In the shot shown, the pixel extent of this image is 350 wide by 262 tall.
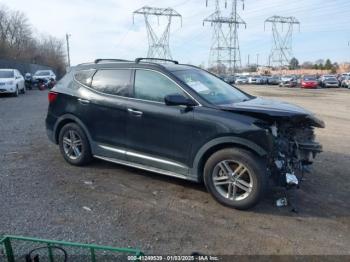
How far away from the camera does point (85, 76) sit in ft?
21.6

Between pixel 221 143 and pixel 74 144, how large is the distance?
2.83 meters

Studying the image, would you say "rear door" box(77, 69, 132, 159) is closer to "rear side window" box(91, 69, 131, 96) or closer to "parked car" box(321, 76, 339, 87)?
"rear side window" box(91, 69, 131, 96)

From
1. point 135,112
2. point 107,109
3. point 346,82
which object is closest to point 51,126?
point 107,109

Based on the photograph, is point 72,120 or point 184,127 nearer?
point 184,127

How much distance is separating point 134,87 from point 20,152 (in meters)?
3.25

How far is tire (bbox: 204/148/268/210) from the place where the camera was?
471cm

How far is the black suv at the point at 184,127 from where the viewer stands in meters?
4.80

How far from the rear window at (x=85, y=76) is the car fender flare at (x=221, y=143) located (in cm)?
246

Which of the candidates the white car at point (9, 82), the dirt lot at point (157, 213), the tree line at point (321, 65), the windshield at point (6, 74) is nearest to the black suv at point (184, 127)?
the dirt lot at point (157, 213)

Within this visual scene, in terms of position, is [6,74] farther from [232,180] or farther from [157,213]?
[232,180]

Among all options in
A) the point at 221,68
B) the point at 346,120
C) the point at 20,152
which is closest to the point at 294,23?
the point at 221,68

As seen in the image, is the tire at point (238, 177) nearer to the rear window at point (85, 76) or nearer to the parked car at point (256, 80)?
the rear window at point (85, 76)

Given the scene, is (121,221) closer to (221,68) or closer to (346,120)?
(346,120)

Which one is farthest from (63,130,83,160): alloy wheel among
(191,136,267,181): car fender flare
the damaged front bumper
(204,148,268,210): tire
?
the damaged front bumper
